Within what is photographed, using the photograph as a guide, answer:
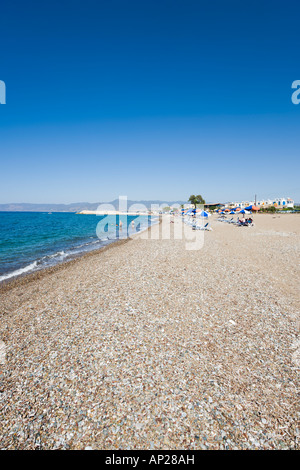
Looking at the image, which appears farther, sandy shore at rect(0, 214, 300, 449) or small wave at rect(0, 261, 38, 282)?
small wave at rect(0, 261, 38, 282)

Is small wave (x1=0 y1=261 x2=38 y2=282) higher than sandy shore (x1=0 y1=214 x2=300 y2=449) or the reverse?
the reverse

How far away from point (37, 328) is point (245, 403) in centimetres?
624

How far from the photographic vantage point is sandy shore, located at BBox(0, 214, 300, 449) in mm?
3477

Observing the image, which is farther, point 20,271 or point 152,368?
point 20,271

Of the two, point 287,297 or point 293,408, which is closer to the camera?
point 293,408

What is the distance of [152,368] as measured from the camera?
473cm

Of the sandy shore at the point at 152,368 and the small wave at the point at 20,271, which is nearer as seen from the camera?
the sandy shore at the point at 152,368

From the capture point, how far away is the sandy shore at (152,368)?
3477mm

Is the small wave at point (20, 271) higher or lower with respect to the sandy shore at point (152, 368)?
lower

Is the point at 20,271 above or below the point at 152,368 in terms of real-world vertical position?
below
